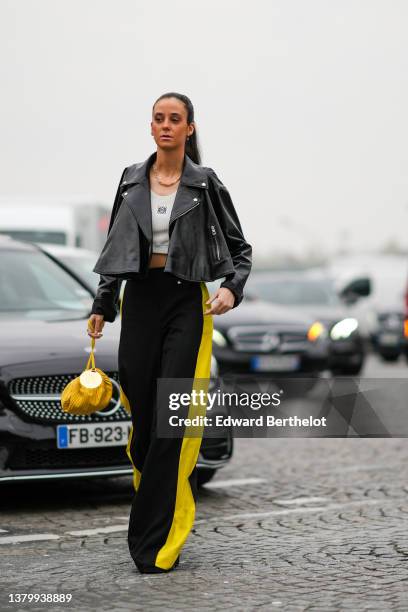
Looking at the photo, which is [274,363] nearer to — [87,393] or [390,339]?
[87,393]

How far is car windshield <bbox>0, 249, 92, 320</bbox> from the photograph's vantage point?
27.1 feet

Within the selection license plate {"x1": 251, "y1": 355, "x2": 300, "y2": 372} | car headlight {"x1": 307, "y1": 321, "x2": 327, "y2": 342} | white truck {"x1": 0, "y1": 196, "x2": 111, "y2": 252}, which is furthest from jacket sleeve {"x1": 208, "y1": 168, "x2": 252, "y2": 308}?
white truck {"x1": 0, "y1": 196, "x2": 111, "y2": 252}

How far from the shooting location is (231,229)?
5.64m

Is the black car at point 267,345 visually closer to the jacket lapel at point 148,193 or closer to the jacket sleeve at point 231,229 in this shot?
the jacket sleeve at point 231,229

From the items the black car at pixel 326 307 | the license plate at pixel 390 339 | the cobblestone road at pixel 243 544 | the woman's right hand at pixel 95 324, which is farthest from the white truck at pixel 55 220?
the woman's right hand at pixel 95 324

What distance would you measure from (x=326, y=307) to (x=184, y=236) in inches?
531

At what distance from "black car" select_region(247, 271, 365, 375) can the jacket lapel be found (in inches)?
436

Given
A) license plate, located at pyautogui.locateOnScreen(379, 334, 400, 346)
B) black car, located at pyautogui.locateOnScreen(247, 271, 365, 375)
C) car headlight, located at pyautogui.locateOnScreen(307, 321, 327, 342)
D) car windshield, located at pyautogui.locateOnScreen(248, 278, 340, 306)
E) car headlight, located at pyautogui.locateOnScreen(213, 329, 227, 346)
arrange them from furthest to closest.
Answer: license plate, located at pyautogui.locateOnScreen(379, 334, 400, 346) → car windshield, located at pyautogui.locateOnScreen(248, 278, 340, 306) → black car, located at pyautogui.locateOnScreen(247, 271, 365, 375) → car headlight, located at pyautogui.locateOnScreen(307, 321, 327, 342) → car headlight, located at pyautogui.locateOnScreen(213, 329, 227, 346)

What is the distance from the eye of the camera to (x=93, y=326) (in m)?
5.69

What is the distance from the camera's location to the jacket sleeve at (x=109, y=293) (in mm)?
5633

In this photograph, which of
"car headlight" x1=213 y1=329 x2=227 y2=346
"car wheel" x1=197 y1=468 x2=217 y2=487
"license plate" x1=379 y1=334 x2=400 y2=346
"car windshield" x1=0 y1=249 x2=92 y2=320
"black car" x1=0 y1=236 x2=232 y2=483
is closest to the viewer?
"black car" x1=0 y1=236 x2=232 y2=483

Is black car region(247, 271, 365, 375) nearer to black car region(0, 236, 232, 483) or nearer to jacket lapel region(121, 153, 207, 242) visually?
black car region(0, 236, 232, 483)

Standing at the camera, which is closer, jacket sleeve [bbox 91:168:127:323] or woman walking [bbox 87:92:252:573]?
woman walking [bbox 87:92:252:573]

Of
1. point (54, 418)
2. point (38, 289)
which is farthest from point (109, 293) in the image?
point (38, 289)
